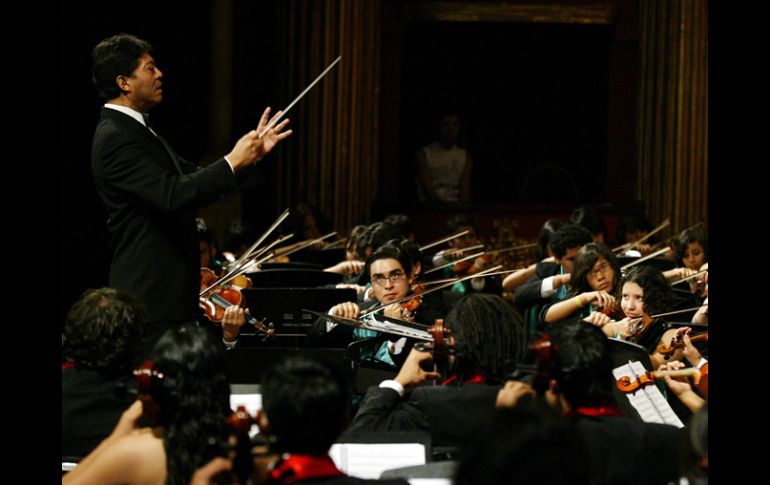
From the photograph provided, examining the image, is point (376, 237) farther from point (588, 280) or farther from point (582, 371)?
point (582, 371)

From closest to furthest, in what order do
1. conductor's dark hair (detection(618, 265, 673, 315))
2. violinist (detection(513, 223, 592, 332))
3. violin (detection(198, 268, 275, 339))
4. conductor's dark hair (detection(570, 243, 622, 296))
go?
conductor's dark hair (detection(618, 265, 673, 315)) < violin (detection(198, 268, 275, 339)) < conductor's dark hair (detection(570, 243, 622, 296)) < violinist (detection(513, 223, 592, 332))

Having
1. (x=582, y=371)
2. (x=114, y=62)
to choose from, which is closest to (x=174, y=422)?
(x=582, y=371)

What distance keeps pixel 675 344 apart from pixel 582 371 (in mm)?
1163

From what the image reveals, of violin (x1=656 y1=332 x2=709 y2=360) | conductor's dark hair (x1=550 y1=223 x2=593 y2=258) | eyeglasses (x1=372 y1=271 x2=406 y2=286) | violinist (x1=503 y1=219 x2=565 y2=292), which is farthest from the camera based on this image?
violinist (x1=503 y1=219 x2=565 y2=292)

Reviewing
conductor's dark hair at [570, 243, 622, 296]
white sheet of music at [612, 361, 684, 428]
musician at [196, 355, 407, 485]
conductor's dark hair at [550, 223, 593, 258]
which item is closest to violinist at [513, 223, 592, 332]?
conductor's dark hair at [550, 223, 593, 258]

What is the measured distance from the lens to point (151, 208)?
9.97 feet

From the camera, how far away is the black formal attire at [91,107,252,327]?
2.98 m

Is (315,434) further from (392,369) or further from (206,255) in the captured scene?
(206,255)

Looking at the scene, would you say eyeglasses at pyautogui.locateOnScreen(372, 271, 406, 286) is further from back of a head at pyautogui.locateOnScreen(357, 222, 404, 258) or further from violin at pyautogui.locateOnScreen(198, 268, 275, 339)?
back of a head at pyautogui.locateOnScreen(357, 222, 404, 258)

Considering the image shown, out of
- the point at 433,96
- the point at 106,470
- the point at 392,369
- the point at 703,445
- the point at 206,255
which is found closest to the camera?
the point at 703,445

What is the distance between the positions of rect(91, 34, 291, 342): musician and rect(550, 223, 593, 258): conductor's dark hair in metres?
2.20

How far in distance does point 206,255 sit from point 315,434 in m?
3.64

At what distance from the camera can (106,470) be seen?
2.16 meters
